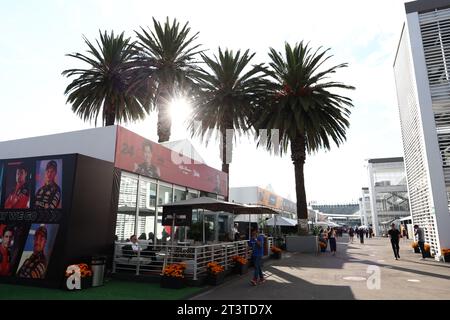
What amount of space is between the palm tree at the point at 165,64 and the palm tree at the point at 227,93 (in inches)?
73.9

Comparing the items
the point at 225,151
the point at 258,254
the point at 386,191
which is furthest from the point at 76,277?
the point at 386,191

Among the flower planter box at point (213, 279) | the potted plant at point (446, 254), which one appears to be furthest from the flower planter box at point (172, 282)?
the potted plant at point (446, 254)

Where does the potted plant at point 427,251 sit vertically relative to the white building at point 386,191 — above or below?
below

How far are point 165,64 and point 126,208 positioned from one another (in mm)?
10465

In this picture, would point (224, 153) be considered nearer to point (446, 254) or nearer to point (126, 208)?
point (126, 208)

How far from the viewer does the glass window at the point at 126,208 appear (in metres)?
11.9

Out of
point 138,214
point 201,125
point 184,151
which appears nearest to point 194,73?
point 201,125

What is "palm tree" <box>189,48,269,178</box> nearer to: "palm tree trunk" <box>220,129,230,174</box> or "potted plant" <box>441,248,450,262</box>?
"palm tree trunk" <box>220,129,230,174</box>

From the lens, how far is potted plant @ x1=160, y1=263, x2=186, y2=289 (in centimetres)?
891

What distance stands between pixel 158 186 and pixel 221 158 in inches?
309

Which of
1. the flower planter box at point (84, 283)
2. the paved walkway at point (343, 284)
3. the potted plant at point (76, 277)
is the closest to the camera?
the paved walkway at point (343, 284)

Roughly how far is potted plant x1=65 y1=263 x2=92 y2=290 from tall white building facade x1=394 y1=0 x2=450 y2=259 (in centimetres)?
1622

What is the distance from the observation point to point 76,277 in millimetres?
8570

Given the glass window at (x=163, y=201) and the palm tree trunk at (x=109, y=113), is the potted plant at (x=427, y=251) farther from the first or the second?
the palm tree trunk at (x=109, y=113)
